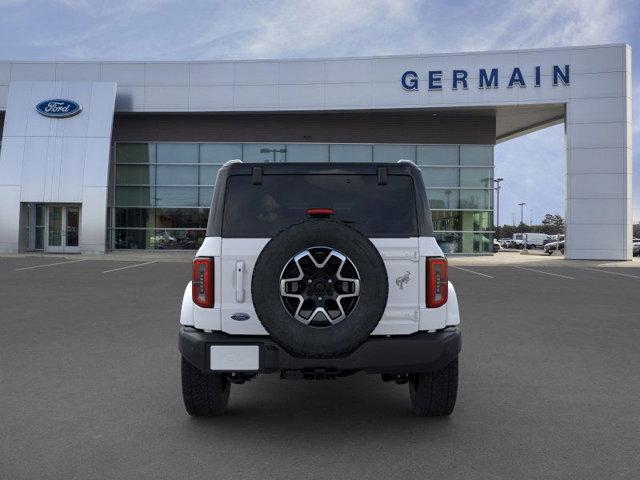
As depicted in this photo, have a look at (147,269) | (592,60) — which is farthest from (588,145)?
(147,269)

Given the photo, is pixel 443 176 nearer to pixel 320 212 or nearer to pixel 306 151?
pixel 306 151

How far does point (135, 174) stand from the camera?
3008 centimetres

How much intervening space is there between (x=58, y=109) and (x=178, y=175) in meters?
6.45

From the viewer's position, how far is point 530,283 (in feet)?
51.1

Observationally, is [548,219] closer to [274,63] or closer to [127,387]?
[274,63]

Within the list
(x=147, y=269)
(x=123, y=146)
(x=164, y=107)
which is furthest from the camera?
(x=123, y=146)

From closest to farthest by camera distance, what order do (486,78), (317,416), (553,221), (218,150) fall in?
(317,416) → (486,78) → (218,150) → (553,221)

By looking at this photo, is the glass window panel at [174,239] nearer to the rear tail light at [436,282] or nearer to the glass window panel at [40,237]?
the glass window panel at [40,237]

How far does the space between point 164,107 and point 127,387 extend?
83.3 feet

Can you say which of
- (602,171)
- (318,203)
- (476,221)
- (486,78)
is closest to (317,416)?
(318,203)

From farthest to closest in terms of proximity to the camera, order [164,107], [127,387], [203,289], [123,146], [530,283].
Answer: [123,146]
[164,107]
[530,283]
[127,387]
[203,289]

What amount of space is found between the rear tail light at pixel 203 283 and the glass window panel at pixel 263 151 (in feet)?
85.1

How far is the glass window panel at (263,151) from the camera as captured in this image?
2955 centimetres

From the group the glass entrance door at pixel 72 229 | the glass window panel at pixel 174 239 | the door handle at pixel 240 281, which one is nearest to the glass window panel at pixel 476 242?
the glass window panel at pixel 174 239
